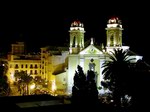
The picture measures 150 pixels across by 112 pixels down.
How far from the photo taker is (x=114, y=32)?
6388 centimetres

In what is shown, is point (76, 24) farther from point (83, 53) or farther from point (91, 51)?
point (91, 51)

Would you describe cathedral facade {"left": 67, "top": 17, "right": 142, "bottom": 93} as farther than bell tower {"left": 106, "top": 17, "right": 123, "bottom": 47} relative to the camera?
Yes

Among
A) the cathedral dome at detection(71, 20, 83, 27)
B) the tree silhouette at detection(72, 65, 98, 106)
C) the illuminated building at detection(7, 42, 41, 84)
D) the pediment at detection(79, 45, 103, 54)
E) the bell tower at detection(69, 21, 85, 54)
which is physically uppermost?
the cathedral dome at detection(71, 20, 83, 27)

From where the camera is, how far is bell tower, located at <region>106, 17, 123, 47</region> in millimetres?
63688

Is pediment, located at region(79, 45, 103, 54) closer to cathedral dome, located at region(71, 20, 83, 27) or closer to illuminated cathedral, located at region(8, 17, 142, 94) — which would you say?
illuminated cathedral, located at region(8, 17, 142, 94)

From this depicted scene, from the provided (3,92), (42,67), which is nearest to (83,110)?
(3,92)

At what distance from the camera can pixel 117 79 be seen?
42000mm

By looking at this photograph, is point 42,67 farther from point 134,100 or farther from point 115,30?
point 134,100

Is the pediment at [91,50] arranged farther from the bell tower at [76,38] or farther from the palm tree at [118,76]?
the palm tree at [118,76]

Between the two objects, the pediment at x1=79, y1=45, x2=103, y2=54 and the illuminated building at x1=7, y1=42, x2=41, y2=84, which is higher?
the pediment at x1=79, y1=45, x2=103, y2=54

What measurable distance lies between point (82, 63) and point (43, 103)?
30.0m

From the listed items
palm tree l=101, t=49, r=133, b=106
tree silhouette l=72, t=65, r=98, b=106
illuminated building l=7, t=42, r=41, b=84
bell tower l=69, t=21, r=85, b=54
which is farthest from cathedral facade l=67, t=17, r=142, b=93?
tree silhouette l=72, t=65, r=98, b=106

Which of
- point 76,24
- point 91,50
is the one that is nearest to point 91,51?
point 91,50

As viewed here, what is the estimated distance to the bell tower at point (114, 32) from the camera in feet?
209
